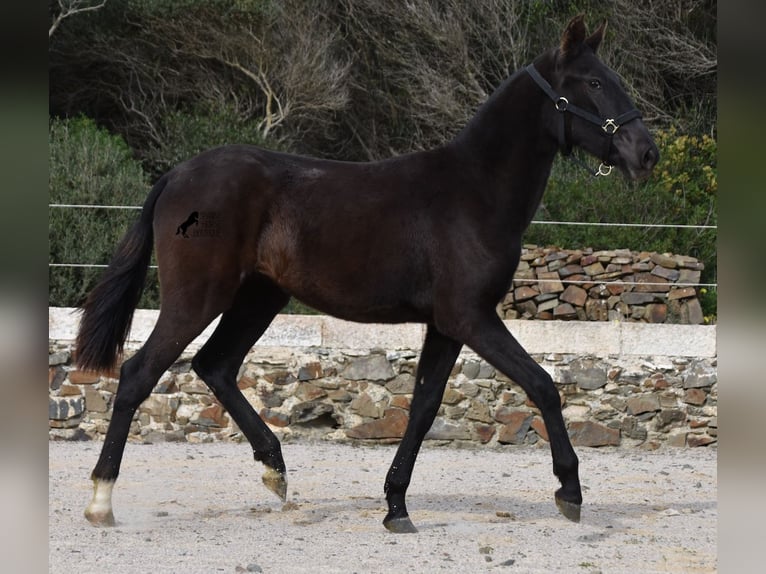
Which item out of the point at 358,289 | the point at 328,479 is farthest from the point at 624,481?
the point at 358,289

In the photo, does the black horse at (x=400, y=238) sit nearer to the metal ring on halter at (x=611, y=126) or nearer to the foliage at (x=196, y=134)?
the metal ring on halter at (x=611, y=126)

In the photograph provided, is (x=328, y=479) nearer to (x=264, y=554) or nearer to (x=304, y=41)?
(x=264, y=554)

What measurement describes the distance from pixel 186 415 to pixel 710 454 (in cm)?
374

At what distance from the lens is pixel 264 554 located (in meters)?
3.96

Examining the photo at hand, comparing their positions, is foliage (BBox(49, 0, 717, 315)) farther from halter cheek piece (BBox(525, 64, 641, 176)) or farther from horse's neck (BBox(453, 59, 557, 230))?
halter cheek piece (BBox(525, 64, 641, 176))

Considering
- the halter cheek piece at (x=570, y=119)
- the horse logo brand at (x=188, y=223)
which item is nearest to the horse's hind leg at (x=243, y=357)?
the horse logo brand at (x=188, y=223)

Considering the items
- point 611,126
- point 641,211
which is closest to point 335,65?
point 641,211

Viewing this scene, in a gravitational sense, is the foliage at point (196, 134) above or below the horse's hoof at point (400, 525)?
above

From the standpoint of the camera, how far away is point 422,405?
4570 mm

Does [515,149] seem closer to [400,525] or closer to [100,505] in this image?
[400,525]

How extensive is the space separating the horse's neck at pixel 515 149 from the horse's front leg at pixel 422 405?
0.69 metres

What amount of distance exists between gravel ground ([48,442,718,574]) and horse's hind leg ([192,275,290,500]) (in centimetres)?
30

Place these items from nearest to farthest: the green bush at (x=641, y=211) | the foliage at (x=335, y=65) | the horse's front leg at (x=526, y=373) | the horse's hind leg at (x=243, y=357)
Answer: the horse's front leg at (x=526, y=373) → the horse's hind leg at (x=243, y=357) → the green bush at (x=641, y=211) → the foliage at (x=335, y=65)

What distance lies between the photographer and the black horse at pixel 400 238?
4301mm
